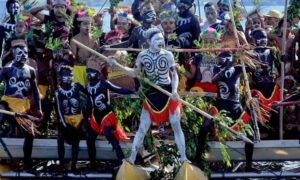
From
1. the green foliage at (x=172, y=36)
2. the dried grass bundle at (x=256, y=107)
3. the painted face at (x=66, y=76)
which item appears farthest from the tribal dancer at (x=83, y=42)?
the dried grass bundle at (x=256, y=107)

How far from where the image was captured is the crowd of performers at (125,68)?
964cm

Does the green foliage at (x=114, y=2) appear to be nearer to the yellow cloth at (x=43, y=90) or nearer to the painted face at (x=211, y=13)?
the painted face at (x=211, y=13)

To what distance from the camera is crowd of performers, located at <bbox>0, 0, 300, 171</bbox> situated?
31.6 feet

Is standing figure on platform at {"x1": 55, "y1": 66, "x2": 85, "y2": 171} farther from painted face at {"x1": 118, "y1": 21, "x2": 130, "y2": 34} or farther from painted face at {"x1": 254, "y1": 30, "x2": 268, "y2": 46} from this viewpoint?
painted face at {"x1": 254, "y1": 30, "x2": 268, "y2": 46}

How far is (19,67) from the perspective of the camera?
1015cm

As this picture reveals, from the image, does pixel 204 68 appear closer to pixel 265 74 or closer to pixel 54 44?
pixel 265 74

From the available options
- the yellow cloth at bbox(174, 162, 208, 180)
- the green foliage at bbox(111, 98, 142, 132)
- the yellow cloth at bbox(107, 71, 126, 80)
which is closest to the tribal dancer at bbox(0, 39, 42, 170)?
the green foliage at bbox(111, 98, 142, 132)

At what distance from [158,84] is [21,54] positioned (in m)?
1.95

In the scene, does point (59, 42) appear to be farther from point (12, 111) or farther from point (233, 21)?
point (233, 21)

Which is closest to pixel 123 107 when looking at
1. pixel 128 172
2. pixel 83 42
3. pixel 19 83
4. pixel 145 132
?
pixel 145 132

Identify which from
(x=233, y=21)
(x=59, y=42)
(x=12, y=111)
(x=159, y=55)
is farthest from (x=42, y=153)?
(x=233, y=21)

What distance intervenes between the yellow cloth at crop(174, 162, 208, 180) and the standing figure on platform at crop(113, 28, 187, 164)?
5.0 inches

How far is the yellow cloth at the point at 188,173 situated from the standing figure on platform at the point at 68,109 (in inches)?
63.1

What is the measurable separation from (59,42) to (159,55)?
1849 millimetres
